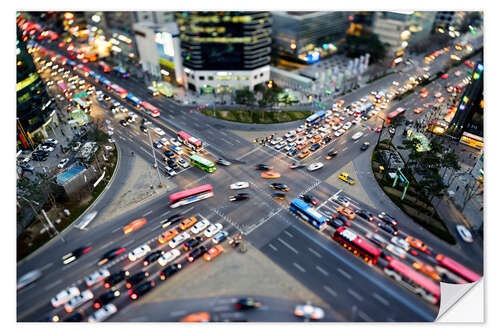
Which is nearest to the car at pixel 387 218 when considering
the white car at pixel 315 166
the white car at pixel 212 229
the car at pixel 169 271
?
the white car at pixel 315 166

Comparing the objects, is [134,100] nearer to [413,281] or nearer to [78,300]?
[78,300]

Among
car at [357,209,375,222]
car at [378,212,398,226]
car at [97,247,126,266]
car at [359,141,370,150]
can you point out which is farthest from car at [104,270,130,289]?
car at [359,141,370,150]

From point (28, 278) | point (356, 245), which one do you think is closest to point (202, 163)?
point (356, 245)

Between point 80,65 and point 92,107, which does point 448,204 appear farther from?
point 80,65

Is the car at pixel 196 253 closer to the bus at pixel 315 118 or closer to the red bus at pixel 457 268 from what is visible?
the red bus at pixel 457 268

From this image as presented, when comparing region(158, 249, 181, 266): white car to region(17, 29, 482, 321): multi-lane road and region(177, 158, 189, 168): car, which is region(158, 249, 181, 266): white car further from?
region(177, 158, 189, 168): car

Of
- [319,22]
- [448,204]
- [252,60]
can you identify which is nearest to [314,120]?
[252,60]
